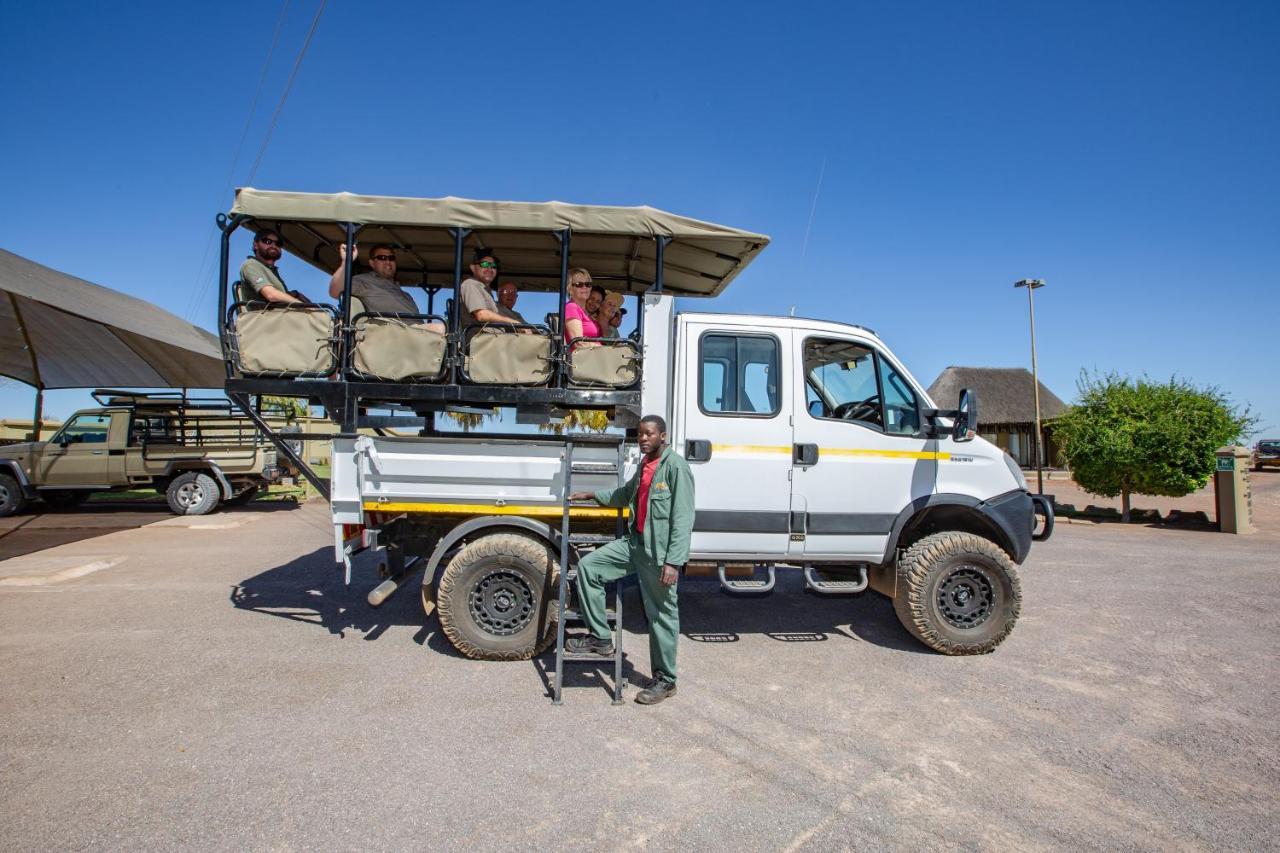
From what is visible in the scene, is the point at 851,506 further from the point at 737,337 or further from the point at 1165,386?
the point at 1165,386

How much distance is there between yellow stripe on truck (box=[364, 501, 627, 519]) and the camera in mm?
4391

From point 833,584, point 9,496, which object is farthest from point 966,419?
point 9,496

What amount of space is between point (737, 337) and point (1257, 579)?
298 inches

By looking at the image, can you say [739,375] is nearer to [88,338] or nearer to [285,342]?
[285,342]

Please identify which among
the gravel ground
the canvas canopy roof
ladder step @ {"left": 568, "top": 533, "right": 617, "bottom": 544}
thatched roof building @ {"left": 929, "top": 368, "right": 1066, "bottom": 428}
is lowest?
the gravel ground

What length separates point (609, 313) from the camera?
590 centimetres

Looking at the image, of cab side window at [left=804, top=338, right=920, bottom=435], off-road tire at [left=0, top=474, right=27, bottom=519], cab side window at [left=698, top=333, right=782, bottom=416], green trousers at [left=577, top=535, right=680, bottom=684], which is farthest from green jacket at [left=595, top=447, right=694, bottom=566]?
off-road tire at [left=0, top=474, right=27, bottom=519]

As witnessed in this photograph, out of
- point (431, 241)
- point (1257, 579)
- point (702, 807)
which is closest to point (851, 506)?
point (702, 807)

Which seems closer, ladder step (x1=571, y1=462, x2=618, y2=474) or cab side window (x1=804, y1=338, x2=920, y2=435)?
ladder step (x1=571, y1=462, x2=618, y2=474)

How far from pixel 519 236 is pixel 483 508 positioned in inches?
95.8

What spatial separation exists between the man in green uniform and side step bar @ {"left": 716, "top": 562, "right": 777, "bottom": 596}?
764mm

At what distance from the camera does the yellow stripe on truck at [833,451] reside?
4598 millimetres

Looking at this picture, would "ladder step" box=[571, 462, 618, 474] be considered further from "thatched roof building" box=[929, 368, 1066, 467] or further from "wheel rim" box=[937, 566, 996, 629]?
"thatched roof building" box=[929, 368, 1066, 467]

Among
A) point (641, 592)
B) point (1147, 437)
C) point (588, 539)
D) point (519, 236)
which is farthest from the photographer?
point (1147, 437)
